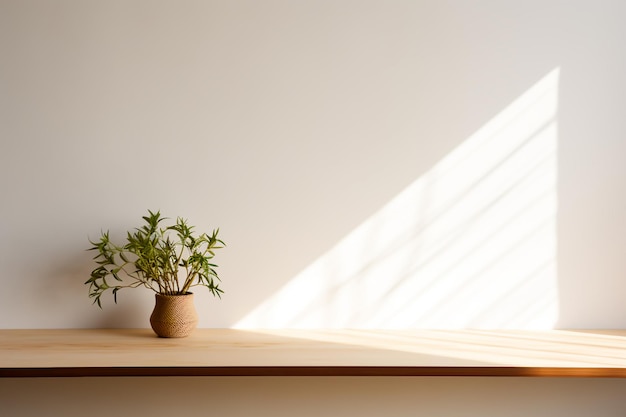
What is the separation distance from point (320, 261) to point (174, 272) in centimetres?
51

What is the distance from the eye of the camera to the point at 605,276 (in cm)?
192

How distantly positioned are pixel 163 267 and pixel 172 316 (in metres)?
0.16

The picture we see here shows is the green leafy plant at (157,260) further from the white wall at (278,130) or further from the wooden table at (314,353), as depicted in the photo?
the wooden table at (314,353)

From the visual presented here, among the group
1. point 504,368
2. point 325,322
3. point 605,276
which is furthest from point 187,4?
point 605,276

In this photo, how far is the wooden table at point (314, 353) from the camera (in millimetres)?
1468

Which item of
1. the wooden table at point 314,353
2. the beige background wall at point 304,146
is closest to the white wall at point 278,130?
the beige background wall at point 304,146

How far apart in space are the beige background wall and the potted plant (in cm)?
7

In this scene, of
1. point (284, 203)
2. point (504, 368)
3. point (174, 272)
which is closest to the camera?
point (504, 368)

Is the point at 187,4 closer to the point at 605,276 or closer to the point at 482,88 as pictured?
the point at 482,88

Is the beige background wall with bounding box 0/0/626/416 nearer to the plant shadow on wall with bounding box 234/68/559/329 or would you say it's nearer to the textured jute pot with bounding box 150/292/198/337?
the plant shadow on wall with bounding box 234/68/559/329

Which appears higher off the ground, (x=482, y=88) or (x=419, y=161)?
(x=482, y=88)

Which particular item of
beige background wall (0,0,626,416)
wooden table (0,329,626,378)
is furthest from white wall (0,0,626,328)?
wooden table (0,329,626,378)

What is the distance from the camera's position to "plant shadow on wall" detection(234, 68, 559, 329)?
191 centimetres

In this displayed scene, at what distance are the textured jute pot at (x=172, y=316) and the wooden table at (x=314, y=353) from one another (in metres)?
0.03
